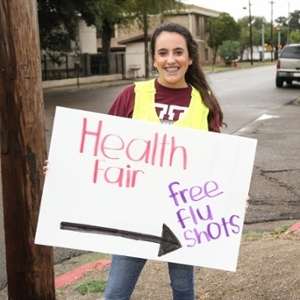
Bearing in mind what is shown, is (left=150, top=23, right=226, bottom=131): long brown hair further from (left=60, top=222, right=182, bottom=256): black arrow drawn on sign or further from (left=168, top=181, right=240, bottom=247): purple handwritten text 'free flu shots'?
(left=60, top=222, right=182, bottom=256): black arrow drawn on sign

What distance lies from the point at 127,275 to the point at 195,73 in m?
1.07

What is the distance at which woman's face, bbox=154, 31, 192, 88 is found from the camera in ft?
9.02

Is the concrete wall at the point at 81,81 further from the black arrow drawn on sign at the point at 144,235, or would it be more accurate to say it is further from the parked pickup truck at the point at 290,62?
the black arrow drawn on sign at the point at 144,235

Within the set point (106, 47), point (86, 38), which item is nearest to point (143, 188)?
point (106, 47)

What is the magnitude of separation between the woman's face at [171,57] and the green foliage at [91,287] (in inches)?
71.5

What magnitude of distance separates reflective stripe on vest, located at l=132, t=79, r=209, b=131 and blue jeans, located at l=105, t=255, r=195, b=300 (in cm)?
69

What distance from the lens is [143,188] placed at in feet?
8.84

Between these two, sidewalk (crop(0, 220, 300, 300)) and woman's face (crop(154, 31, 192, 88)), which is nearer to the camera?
woman's face (crop(154, 31, 192, 88))

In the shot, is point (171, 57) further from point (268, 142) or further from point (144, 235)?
point (268, 142)

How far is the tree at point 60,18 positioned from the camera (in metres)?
27.2

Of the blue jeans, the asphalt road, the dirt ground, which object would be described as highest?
the blue jeans

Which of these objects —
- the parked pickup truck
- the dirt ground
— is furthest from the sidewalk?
the parked pickup truck

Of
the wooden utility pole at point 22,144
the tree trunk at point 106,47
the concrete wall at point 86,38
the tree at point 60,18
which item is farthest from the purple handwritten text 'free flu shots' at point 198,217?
the concrete wall at point 86,38

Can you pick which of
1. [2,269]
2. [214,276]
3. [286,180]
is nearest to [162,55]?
[214,276]
